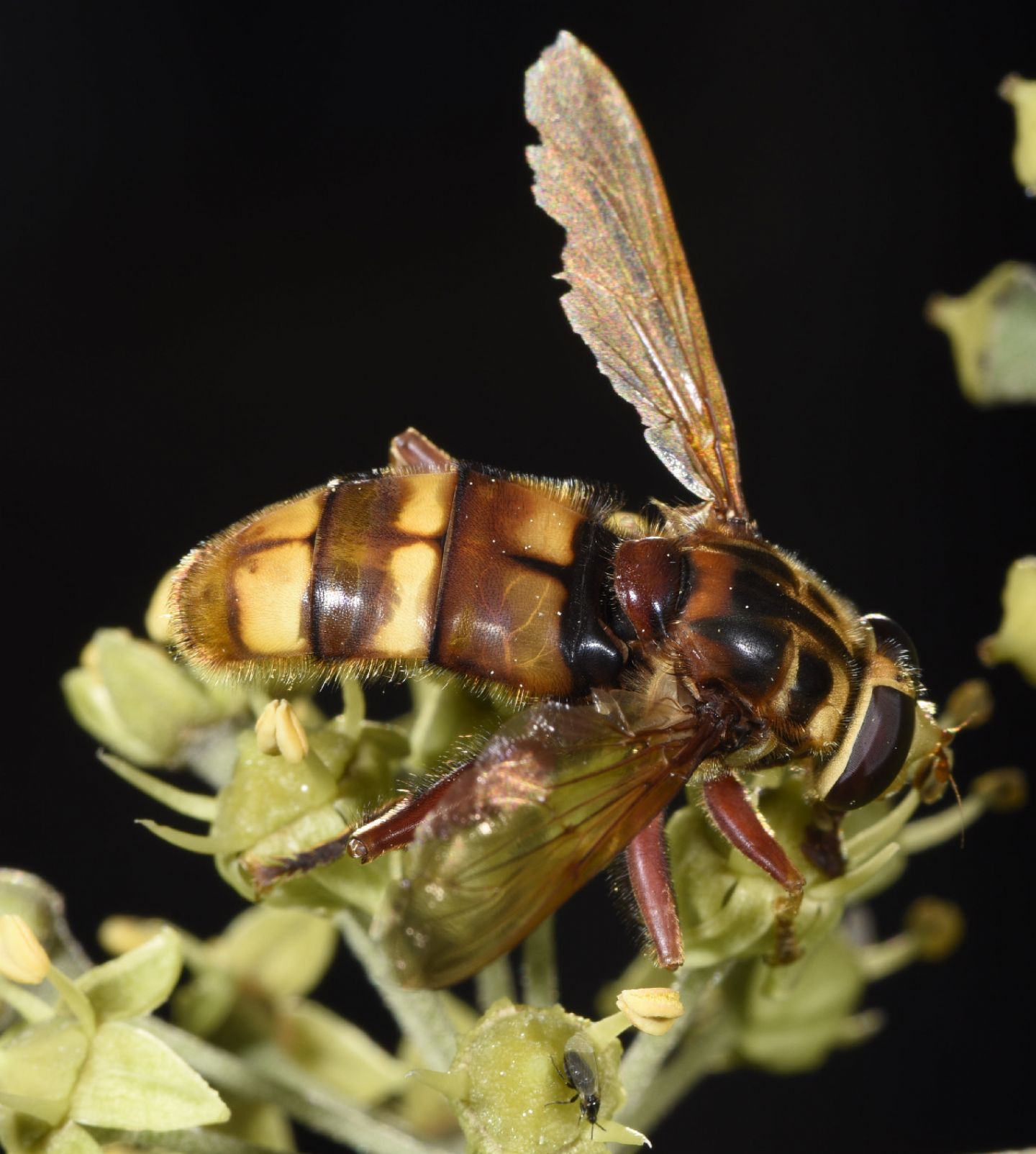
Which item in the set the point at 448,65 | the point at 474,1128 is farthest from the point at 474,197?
the point at 474,1128

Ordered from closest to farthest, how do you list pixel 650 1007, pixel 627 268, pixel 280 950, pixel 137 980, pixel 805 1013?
pixel 650 1007 → pixel 137 980 → pixel 627 268 → pixel 805 1013 → pixel 280 950

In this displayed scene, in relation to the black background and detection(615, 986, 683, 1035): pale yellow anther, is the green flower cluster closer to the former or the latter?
detection(615, 986, 683, 1035): pale yellow anther

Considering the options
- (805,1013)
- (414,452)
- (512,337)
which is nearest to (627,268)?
(414,452)

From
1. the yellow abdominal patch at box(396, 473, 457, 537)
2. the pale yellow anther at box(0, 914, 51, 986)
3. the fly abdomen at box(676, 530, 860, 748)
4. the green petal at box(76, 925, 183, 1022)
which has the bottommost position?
the green petal at box(76, 925, 183, 1022)

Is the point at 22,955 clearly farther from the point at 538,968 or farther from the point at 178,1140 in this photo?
the point at 538,968

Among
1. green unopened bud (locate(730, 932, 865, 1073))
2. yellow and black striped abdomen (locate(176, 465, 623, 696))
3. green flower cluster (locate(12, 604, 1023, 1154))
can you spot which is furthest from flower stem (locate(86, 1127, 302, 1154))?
green unopened bud (locate(730, 932, 865, 1073))

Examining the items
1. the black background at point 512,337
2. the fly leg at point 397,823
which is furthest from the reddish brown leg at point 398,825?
the black background at point 512,337
